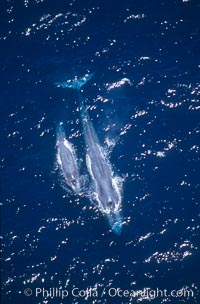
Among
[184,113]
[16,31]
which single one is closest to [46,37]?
[16,31]

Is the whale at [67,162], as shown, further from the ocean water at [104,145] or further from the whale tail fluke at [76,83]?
the whale tail fluke at [76,83]

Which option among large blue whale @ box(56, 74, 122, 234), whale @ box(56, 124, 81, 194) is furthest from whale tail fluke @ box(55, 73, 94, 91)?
whale @ box(56, 124, 81, 194)

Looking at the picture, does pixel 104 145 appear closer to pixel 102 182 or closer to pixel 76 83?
pixel 102 182

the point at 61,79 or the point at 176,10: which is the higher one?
the point at 176,10

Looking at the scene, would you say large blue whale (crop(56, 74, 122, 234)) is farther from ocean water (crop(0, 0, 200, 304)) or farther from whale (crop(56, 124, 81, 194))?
whale (crop(56, 124, 81, 194))

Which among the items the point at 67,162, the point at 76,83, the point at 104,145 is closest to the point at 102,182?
the point at 104,145

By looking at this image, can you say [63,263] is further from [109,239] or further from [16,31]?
[16,31]
